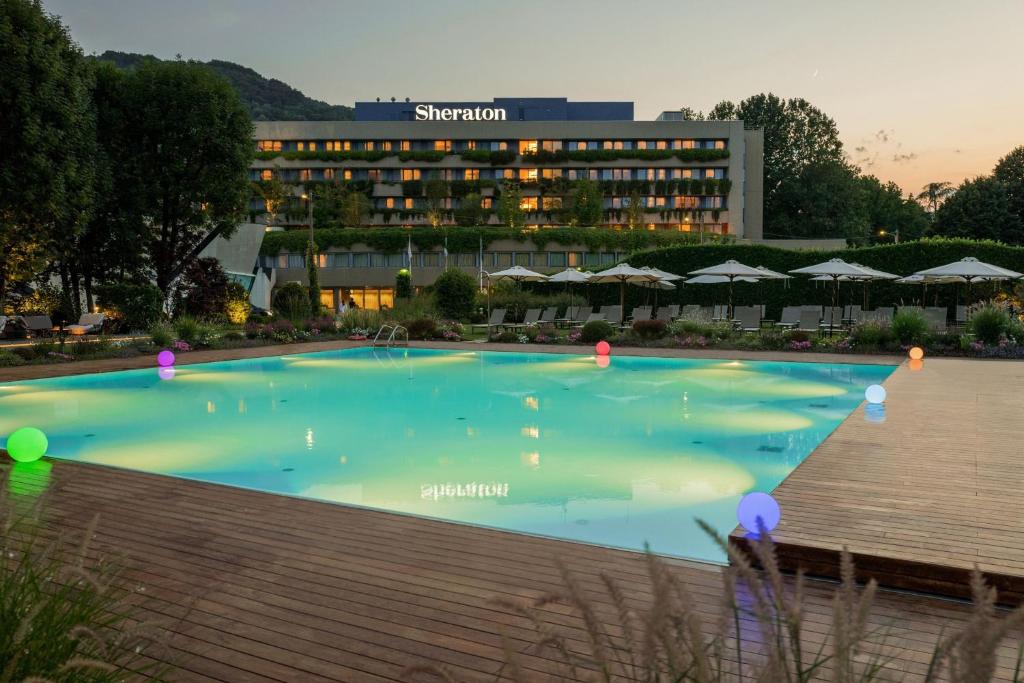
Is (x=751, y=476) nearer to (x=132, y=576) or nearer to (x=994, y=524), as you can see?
(x=994, y=524)

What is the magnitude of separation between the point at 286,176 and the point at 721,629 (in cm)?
5719

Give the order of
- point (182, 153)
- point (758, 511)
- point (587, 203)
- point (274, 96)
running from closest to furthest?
point (758, 511) < point (182, 153) < point (587, 203) < point (274, 96)

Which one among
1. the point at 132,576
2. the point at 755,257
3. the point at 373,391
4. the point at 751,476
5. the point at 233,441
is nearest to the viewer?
the point at 132,576

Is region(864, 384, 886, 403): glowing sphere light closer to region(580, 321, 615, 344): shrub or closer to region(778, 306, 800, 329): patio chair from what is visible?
region(580, 321, 615, 344): shrub

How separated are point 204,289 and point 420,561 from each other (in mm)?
22389

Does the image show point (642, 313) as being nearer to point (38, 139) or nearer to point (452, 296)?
point (452, 296)

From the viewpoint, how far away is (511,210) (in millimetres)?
48906

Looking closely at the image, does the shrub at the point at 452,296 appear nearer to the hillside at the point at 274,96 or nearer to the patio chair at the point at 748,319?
the patio chair at the point at 748,319

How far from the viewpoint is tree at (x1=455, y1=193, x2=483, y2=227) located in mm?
50469

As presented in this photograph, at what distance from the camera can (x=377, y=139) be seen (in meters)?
54.2

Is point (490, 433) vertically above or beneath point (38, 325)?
beneath

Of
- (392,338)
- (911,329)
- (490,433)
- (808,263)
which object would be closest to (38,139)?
(392,338)

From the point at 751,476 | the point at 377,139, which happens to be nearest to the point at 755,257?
the point at 751,476

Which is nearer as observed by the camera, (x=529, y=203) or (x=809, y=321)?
(x=809, y=321)
